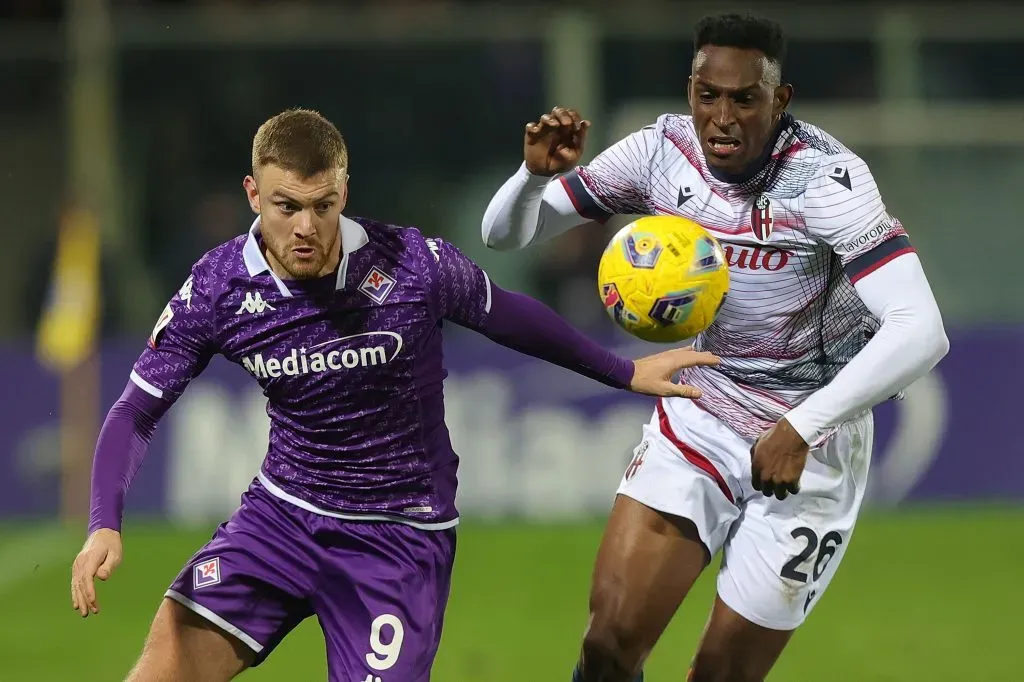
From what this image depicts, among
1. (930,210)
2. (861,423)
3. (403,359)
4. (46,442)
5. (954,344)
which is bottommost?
(46,442)

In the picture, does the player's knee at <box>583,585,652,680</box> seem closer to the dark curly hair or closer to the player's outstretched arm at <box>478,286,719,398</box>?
the player's outstretched arm at <box>478,286,719,398</box>

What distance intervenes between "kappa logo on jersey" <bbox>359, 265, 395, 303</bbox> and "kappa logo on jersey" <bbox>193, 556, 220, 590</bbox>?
3.05ft

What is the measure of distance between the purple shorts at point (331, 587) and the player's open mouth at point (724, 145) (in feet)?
5.03

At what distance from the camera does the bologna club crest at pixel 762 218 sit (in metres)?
4.90

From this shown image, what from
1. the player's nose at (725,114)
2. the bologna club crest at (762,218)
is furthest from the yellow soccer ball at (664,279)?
the player's nose at (725,114)

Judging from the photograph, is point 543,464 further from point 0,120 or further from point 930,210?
point 0,120

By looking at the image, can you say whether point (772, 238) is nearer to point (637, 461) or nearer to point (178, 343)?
point (637, 461)

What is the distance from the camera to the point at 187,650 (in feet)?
14.6

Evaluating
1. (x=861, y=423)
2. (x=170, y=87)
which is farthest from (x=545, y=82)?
(x=861, y=423)

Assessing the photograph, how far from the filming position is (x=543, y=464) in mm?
11344

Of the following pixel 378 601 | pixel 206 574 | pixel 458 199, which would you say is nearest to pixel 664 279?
pixel 378 601

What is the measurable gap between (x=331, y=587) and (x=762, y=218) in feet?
5.90

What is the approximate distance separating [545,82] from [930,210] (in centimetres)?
333

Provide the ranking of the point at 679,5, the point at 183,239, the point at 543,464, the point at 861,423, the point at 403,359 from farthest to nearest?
the point at 679,5 → the point at 183,239 → the point at 543,464 → the point at 861,423 → the point at 403,359
